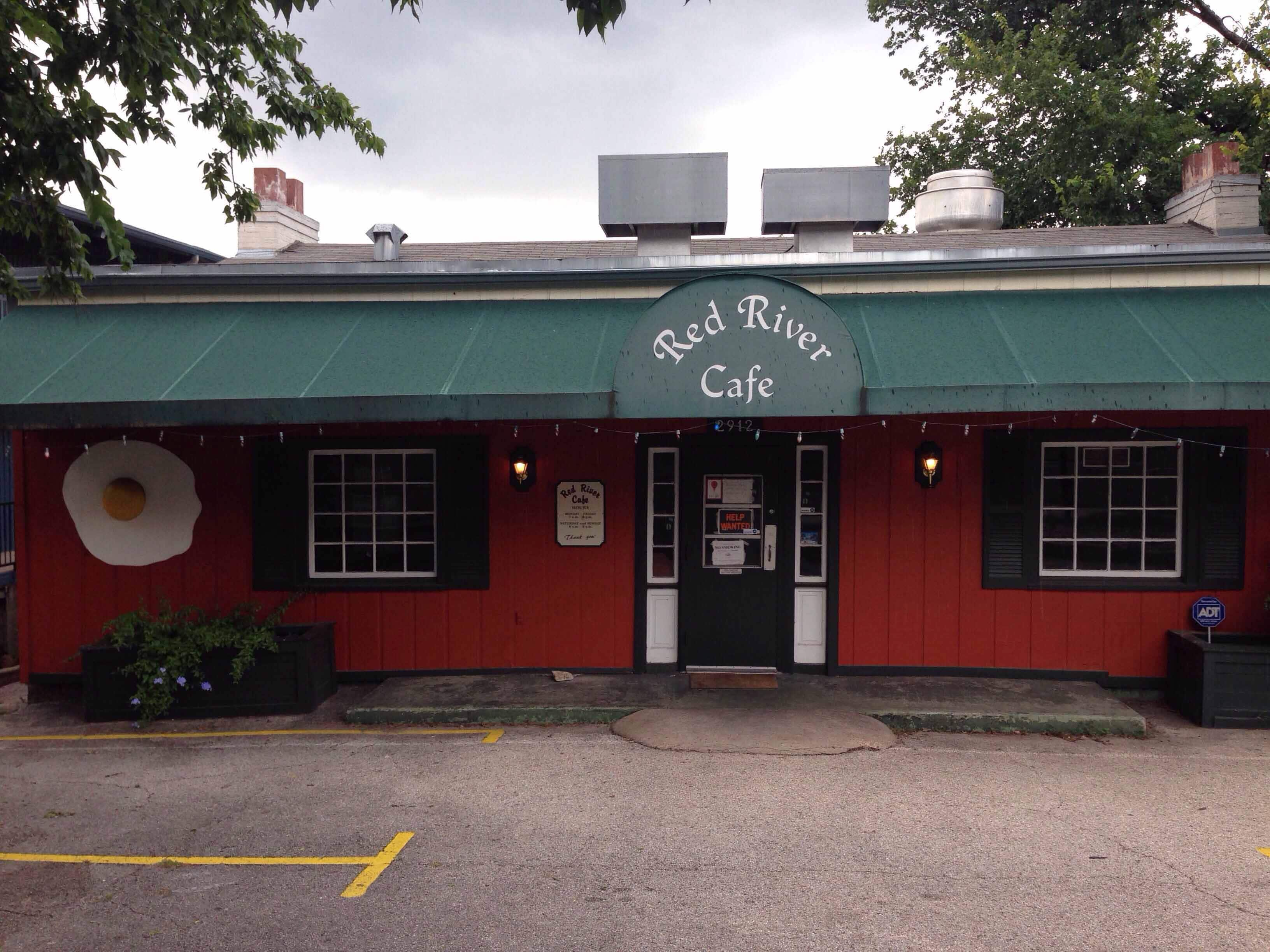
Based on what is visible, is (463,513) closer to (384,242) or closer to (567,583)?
(567,583)

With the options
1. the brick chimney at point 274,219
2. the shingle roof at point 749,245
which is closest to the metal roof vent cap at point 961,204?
the shingle roof at point 749,245

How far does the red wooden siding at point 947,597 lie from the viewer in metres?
8.04

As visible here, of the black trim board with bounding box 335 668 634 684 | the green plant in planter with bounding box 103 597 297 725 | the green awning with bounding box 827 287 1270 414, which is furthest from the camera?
the black trim board with bounding box 335 668 634 684

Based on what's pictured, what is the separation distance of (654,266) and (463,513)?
9.77ft

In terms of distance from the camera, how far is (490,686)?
8102 millimetres

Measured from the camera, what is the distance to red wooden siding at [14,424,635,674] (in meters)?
8.39

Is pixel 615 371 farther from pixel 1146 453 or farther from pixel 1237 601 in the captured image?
pixel 1237 601

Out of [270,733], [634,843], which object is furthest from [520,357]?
[634,843]

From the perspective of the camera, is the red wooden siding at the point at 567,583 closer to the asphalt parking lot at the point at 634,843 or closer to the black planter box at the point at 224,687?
the black planter box at the point at 224,687

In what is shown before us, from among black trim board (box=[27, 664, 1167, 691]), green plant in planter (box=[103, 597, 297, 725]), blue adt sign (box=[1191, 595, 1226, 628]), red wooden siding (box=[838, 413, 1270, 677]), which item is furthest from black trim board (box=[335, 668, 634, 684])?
blue adt sign (box=[1191, 595, 1226, 628])

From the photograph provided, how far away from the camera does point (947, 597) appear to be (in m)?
8.22

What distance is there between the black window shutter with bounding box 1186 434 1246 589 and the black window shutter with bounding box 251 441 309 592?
8.38 m

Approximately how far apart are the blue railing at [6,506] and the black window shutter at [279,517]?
4.70m

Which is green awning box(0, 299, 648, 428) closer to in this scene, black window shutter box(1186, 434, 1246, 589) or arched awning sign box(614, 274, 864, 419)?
arched awning sign box(614, 274, 864, 419)
